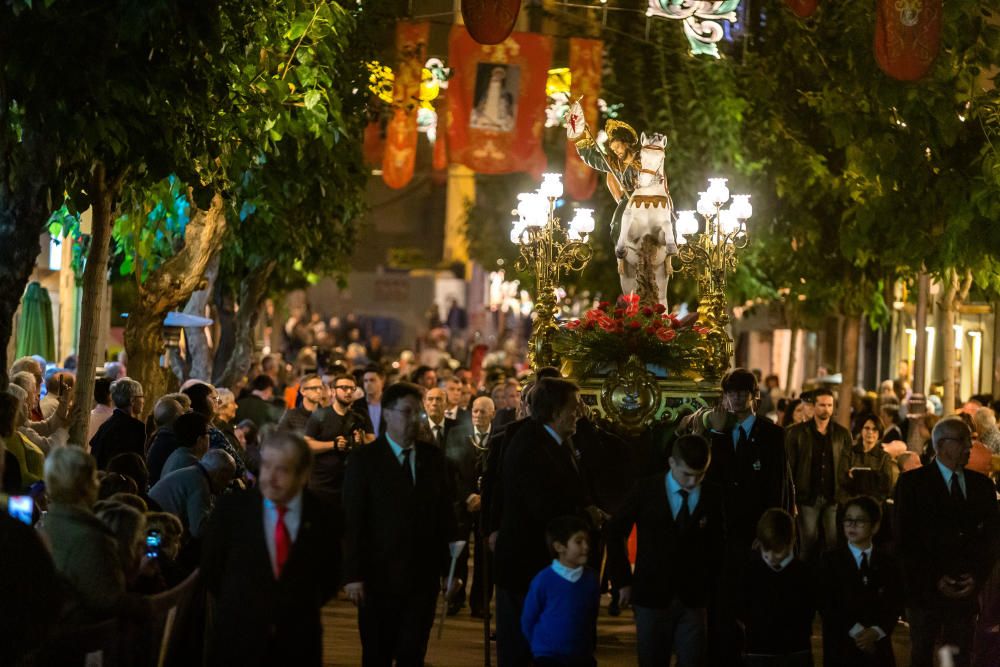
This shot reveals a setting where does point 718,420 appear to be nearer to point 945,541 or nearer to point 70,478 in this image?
point 945,541

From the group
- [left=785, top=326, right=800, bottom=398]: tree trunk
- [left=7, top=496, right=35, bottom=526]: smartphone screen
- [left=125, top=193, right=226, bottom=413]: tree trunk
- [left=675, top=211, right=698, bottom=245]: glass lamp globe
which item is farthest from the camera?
[left=785, top=326, right=800, bottom=398]: tree trunk

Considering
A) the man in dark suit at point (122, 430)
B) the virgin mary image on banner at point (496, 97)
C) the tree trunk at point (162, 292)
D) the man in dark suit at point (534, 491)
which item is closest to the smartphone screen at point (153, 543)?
the man in dark suit at point (534, 491)

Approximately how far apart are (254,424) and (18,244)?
6.51 m

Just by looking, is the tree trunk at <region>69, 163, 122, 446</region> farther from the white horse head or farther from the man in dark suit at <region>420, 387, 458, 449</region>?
the white horse head

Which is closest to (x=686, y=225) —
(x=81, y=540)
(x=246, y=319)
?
(x=246, y=319)

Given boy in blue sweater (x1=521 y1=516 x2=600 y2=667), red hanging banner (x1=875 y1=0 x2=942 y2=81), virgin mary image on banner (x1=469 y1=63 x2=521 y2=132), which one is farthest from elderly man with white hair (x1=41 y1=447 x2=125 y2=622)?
virgin mary image on banner (x1=469 y1=63 x2=521 y2=132)

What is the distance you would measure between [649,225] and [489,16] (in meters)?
2.70

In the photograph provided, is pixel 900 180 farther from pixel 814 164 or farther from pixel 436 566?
pixel 436 566

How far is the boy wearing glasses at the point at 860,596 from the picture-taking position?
10219 millimetres

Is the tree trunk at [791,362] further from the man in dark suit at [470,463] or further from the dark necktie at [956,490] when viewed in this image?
the dark necktie at [956,490]

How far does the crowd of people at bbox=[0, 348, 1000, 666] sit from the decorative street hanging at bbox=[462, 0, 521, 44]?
24.6ft

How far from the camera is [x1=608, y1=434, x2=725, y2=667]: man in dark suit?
9.83 meters

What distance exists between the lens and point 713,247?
20.0 m

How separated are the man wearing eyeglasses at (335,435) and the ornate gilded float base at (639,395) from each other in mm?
2914
